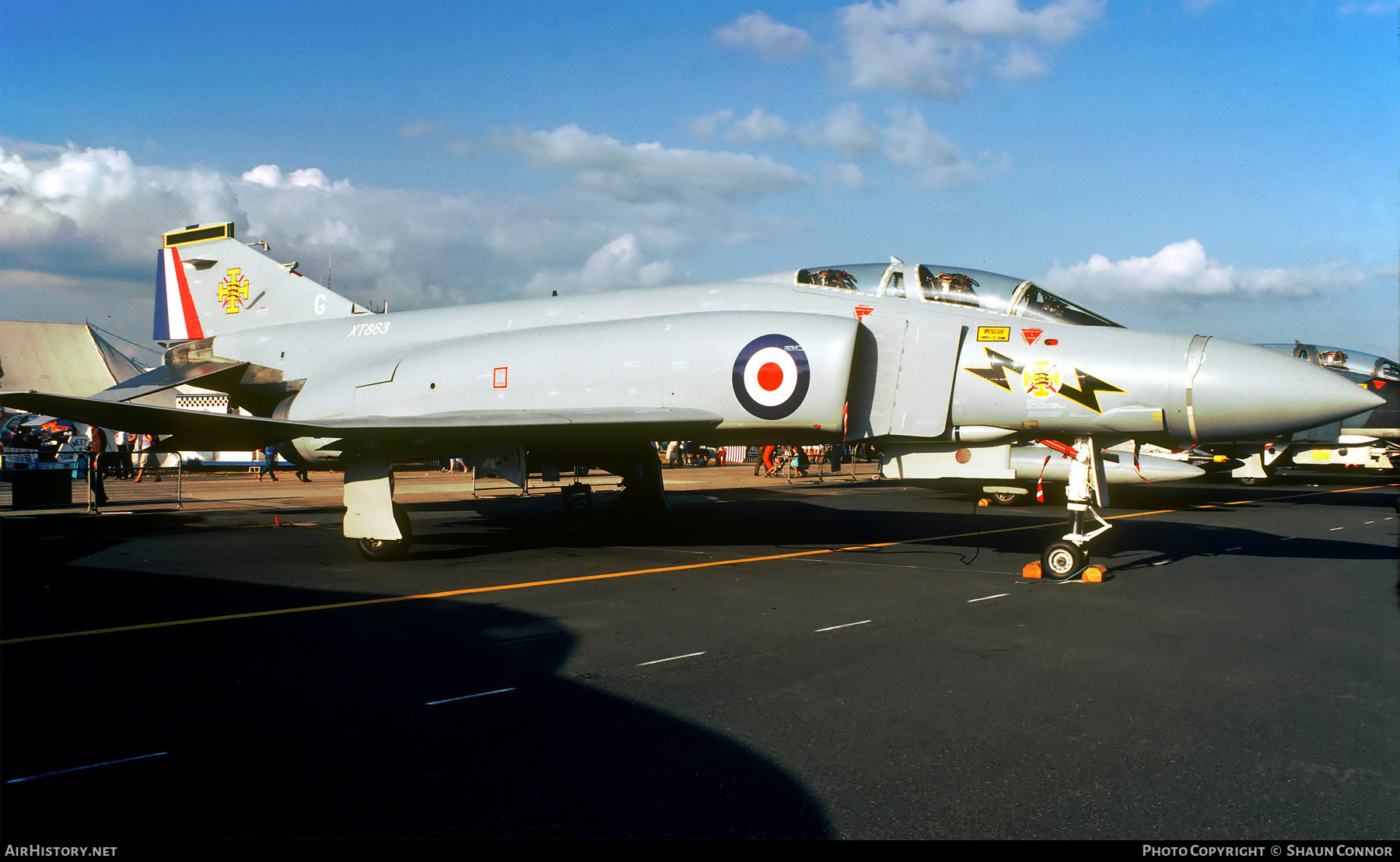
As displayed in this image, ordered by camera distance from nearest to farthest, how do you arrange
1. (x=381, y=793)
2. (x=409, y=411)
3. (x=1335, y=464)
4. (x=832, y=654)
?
(x=381, y=793), (x=832, y=654), (x=409, y=411), (x=1335, y=464)

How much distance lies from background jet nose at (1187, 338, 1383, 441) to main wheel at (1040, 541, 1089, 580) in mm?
1463

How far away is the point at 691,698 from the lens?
4.04 m

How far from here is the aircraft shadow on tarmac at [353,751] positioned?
2.67 metres

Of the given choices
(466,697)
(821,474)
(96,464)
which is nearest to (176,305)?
(96,464)

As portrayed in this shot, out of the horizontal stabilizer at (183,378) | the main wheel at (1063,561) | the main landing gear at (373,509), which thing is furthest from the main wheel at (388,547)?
the main wheel at (1063,561)

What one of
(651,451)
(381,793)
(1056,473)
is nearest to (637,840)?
(381,793)

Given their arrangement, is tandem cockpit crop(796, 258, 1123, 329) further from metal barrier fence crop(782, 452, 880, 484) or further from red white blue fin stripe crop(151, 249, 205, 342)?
metal barrier fence crop(782, 452, 880, 484)

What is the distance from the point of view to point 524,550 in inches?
381

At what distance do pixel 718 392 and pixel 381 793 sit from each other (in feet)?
18.7

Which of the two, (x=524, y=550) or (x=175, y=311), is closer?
(x=524, y=550)

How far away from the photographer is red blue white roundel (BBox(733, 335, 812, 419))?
7.87 metres

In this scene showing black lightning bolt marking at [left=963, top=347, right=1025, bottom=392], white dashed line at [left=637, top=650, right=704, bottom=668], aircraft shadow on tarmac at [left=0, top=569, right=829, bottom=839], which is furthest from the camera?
black lightning bolt marking at [left=963, top=347, right=1025, bottom=392]

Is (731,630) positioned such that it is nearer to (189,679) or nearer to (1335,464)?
(189,679)

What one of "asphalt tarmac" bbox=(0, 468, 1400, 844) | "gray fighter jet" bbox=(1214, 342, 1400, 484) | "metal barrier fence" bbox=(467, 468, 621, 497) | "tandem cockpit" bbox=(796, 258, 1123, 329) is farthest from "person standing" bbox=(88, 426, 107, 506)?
"gray fighter jet" bbox=(1214, 342, 1400, 484)
